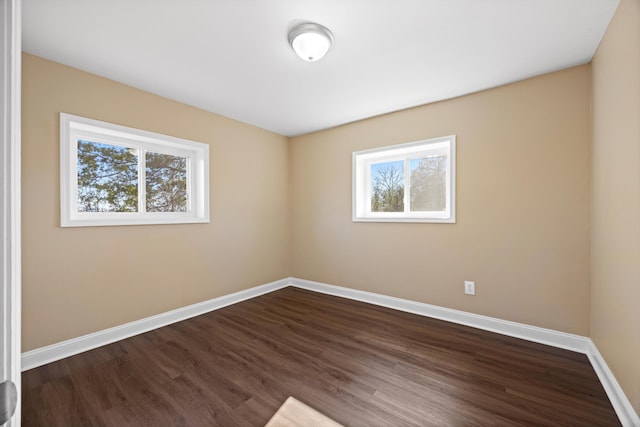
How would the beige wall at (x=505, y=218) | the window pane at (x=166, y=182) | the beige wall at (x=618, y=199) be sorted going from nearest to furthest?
1. the beige wall at (x=618, y=199)
2. the beige wall at (x=505, y=218)
3. the window pane at (x=166, y=182)

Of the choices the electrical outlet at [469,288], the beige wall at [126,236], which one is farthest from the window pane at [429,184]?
the beige wall at [126,236]

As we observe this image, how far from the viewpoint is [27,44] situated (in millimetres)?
1970

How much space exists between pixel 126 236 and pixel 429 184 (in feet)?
10.6

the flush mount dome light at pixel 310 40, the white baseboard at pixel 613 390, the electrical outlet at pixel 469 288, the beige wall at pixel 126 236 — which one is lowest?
the white baseboard at pixel 613 390

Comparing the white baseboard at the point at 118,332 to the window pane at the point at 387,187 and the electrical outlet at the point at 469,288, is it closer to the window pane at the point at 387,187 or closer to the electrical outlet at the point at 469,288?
the window pane at the point at 387,187

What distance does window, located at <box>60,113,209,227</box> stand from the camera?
7.63ft

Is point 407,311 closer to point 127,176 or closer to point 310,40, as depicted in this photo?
point 310,40

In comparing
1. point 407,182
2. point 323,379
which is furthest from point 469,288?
point 323,379

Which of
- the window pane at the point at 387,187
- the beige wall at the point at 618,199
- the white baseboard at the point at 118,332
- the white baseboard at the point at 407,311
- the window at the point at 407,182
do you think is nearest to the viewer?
the beige wall at the point at 618,199

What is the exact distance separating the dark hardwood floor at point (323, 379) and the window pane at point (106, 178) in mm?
1305

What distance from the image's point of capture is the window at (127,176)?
2.32 metres

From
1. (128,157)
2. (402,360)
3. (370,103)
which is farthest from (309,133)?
(402,360)

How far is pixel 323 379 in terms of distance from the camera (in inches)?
75.5

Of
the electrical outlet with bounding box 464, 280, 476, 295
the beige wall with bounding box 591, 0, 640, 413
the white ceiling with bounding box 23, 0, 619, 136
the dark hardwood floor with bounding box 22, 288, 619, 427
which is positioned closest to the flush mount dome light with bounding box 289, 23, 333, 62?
the white ceiling with bounding box 23, 0, 619, 136
